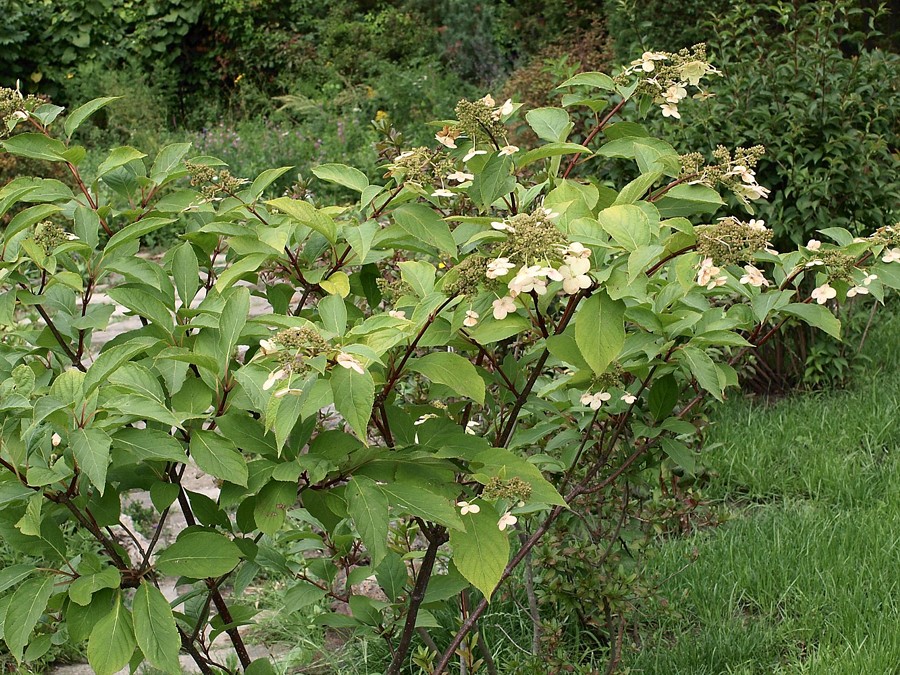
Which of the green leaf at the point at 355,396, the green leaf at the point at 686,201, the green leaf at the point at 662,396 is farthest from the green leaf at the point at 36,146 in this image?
the green leaf at the point at 662,396

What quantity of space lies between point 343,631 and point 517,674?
81 centimetres

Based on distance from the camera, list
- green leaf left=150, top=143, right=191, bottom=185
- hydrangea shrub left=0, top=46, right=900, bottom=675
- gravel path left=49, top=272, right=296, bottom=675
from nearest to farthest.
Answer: hydrangea shrub left=0, top=46, right=900, bottom=675, green leaf left=150, top=143, right=191, bottom=185, gravel path left=49, top=272, right=296, bottom=675

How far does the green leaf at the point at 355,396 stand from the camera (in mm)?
1095

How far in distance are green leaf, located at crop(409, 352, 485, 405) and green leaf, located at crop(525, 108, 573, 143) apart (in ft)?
1.52

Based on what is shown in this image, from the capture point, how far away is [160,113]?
10898mm

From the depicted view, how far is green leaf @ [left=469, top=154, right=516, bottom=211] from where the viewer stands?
142cm

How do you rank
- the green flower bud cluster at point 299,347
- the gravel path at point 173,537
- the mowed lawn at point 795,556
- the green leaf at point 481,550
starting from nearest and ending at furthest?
the green flower bud cluster at point 299,347 < the green leaf at point 481,550 < the mowed lawn at point 795,556 < the gravel path at point 173,537

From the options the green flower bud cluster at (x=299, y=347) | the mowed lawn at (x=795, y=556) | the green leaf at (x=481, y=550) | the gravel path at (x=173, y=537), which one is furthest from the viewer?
the gravel path at (x=173, y=537)

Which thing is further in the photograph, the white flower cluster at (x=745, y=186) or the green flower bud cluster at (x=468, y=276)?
the white flower cluster at (x=745, y=186)

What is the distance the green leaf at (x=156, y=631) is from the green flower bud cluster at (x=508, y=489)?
48 cm

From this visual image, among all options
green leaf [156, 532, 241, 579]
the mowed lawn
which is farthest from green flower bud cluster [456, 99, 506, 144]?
the mowed lawn

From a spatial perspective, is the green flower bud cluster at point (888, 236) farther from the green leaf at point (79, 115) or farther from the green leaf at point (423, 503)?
the green leaf at point (79, 115)

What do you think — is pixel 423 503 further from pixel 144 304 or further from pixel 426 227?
pixel 144 304

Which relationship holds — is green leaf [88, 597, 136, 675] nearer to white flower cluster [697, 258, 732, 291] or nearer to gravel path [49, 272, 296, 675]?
gravel path [49, 272, 296, 675]
